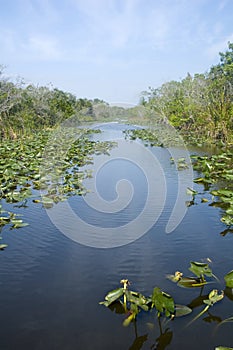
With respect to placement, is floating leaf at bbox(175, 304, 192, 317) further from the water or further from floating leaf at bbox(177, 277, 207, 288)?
floating leaf at bbox(177, 277, 207, 288)

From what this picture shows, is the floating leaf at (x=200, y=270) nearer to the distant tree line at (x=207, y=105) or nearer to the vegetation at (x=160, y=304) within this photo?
the vegetation at (x=160, y=304)

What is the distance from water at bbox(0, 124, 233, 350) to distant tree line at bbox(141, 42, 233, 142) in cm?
850

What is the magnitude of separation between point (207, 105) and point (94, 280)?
42.7 feet

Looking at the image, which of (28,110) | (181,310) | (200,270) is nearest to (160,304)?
(181,310)

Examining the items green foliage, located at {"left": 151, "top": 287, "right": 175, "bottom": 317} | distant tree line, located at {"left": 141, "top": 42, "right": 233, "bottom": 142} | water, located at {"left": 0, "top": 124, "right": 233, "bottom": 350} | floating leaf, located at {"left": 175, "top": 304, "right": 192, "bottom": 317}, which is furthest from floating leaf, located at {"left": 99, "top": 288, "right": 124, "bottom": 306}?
distant tree line, located at {"left": 141, "top": 42, "right": 233, "bottom": 142}

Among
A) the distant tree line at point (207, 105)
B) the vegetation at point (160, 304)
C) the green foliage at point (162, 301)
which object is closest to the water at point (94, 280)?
the vegetation at point (160, 304)

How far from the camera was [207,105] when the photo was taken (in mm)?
14320

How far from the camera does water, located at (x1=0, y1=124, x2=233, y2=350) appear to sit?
216cm

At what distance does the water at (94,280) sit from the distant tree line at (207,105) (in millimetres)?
8500

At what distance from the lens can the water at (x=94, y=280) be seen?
7.09 ft

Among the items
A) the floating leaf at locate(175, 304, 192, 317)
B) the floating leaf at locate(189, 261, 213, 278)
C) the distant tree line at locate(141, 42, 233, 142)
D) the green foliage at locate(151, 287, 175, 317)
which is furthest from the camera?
the distant tree line at locate(141, 42, 233, 142)

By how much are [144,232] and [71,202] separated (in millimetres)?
1556

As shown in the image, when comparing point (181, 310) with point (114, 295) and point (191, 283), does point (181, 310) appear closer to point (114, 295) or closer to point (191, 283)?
point (191, 283)

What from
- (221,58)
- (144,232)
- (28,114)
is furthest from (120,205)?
(221,58)
